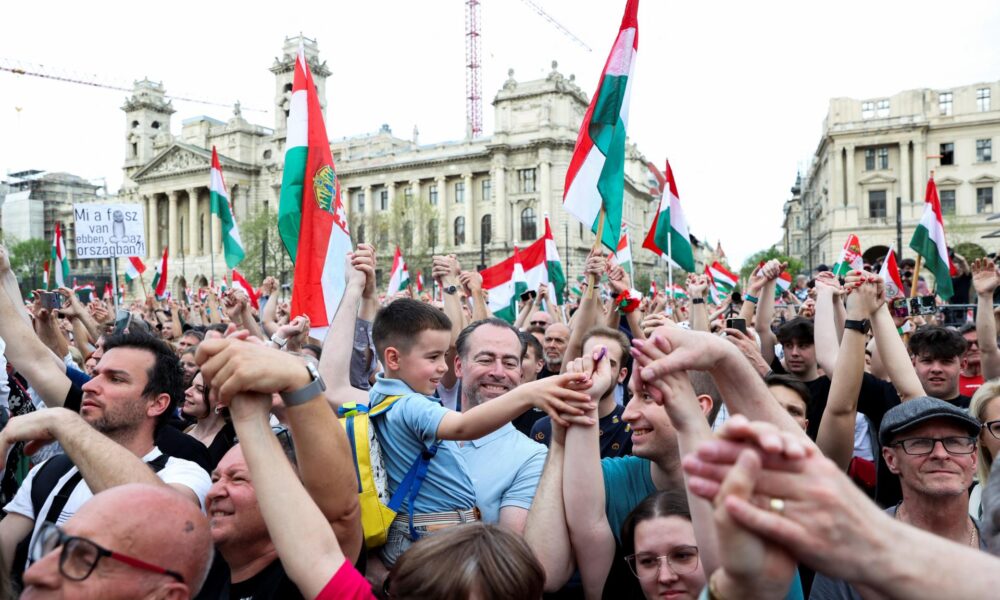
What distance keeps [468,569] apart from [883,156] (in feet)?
204

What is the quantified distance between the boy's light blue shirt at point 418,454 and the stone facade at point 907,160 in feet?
188

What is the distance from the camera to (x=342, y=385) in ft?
10.3

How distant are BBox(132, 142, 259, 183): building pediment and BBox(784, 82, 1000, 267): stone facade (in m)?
52.2

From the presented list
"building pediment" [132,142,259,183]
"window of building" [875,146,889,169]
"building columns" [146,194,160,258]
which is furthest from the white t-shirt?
"building columns" [146,194,160,258]

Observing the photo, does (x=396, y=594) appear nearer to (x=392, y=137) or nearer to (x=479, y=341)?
(x=479, y=341)

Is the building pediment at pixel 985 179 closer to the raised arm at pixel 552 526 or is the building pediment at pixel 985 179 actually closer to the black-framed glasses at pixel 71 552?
the raised arm at pixel 552 526

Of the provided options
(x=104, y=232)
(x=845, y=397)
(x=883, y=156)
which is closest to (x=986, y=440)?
(x=845, y=397)

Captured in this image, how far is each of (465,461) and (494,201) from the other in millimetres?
57677

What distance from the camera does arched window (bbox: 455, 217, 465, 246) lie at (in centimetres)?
6356

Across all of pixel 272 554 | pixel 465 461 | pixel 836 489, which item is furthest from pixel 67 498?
pixel 836 489

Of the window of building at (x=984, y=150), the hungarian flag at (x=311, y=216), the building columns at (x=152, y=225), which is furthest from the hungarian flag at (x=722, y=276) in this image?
the building columns at (x=152, y=225)

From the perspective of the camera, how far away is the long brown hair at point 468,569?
5.78 ft

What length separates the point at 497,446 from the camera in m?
3.00

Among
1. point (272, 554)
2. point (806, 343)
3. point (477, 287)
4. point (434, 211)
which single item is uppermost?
point (434, 211)
